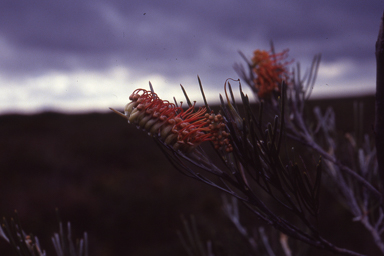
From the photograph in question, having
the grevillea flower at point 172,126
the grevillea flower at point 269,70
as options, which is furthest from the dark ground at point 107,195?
the grevillea flower at point 172,126

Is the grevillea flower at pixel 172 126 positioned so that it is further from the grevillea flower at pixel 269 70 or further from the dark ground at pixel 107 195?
the dark ground at pixel 107 195

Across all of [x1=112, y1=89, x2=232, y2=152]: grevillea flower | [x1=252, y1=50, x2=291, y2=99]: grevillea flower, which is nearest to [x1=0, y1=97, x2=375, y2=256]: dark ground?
[x1=252, y1=50, x2=291, y2=99]: grevillea flower

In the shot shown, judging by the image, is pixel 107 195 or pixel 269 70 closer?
pixel 269 70

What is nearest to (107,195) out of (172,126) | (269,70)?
(269,70)

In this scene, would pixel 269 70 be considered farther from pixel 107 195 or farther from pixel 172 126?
pixel 107 195

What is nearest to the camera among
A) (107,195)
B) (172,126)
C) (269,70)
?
(172,126)

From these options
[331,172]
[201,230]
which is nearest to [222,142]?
[331,172]

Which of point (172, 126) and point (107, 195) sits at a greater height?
point (172, 126)

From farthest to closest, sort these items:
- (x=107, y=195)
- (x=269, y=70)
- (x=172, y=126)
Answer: (x=107, y=195) < (x=269, y=70) < (x=172, y=126)
